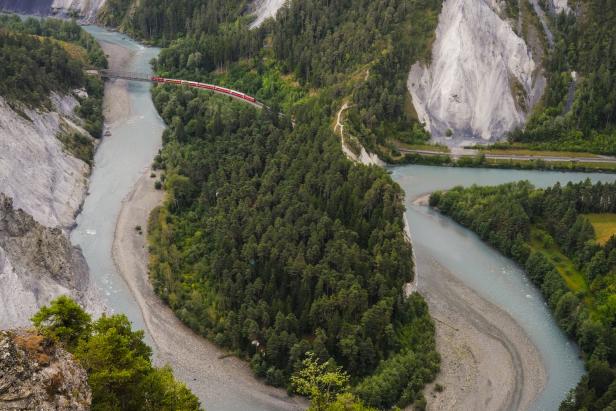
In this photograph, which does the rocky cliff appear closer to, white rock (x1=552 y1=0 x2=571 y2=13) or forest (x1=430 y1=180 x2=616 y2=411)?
white rock (x1=552 y1=0 x2=571 y2=13)

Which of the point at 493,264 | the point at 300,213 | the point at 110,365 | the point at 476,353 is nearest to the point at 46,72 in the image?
the point at 300,213

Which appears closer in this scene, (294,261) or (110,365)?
(110,365)

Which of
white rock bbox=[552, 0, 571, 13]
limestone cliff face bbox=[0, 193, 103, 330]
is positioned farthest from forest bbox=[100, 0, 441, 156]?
limestone cliff face bbox=[0, 193, 103, 330]

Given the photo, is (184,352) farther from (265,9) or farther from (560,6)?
(560,6)

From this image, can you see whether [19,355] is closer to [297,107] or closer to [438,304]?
[438,304]

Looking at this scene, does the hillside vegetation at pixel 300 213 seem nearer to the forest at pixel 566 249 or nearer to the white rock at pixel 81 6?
the forest at pixel 566 249
